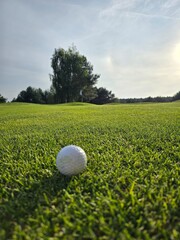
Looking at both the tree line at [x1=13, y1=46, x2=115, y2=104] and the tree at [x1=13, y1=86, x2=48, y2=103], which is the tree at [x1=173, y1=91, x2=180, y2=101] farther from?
the tree at [x1=13, y1=86, x2=48, y2=103]

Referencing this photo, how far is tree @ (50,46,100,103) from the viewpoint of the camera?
113 ft

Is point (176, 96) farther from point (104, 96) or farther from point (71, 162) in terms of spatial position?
point (71, 162)

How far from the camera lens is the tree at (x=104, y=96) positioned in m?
43.7

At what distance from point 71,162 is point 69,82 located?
34.1 meters

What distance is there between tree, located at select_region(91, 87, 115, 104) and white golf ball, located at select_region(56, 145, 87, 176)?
4181 centimetres

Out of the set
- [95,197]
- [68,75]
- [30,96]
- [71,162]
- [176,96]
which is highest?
[68,75]

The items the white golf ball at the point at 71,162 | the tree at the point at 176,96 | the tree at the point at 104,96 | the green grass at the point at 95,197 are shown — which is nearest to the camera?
the green grass at the point at 95,197

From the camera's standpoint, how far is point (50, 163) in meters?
1.98

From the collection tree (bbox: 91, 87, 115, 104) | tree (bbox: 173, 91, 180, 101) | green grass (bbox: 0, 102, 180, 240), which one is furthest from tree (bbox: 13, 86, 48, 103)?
green grass (bbox: 0, 102, 180, 240)

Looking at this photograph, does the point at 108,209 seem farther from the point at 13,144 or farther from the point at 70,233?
the point at 13,144

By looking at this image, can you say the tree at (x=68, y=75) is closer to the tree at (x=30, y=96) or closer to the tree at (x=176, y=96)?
the tree at (x=30, y=96)

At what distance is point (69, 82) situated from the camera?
34.7 m

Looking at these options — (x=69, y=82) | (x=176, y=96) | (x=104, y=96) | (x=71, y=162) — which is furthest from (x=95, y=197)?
(x=104, y=96)

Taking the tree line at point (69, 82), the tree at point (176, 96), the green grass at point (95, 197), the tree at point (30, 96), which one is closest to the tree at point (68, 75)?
the tree line at point (69, 82)
